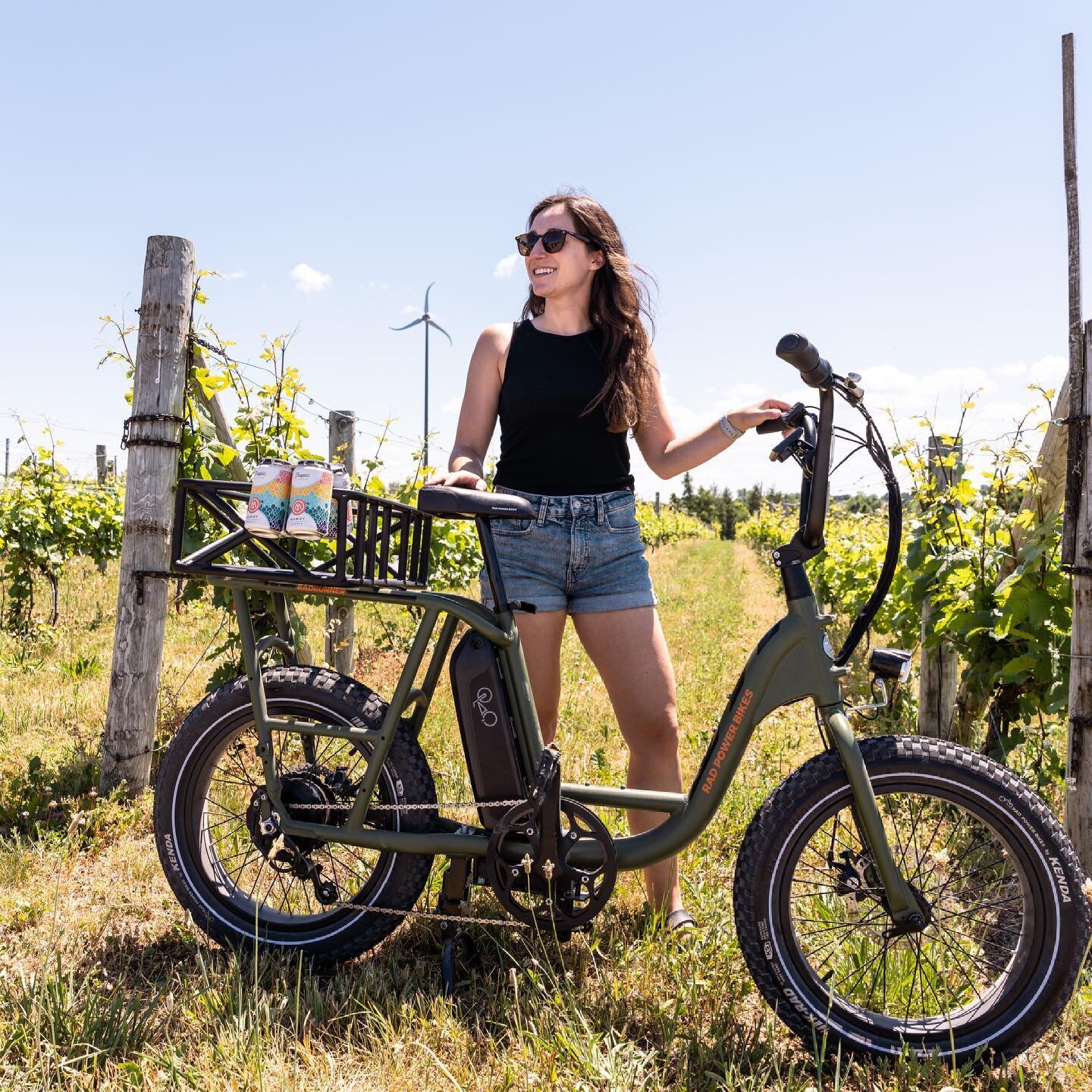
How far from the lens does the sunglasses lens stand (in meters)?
2.67

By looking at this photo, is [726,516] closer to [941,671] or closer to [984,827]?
[941,671]

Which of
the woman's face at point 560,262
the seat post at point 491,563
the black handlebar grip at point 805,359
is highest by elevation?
the woman's face at point 560,262

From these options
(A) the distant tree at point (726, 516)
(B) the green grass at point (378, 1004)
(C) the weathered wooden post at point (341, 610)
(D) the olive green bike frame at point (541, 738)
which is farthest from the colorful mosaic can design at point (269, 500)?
(A) the distant tree at point (726, 516)

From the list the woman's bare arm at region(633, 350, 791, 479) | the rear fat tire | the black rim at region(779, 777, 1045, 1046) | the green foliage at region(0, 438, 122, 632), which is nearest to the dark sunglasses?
the woman's bare arm at region(633, 350, 791, 479)

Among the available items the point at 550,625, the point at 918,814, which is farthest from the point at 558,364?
the point at 918,814

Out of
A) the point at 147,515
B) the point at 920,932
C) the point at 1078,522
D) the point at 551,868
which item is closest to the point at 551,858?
the point at 551,868

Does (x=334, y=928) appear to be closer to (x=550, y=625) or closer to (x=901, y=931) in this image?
(x=550, y=625)

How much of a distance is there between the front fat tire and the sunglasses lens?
161 centimetres

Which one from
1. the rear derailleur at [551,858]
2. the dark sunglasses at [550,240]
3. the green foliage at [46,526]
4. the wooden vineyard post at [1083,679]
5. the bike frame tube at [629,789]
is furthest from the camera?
the green foliage at [46,526]

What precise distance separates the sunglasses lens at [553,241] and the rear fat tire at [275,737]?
1394mm

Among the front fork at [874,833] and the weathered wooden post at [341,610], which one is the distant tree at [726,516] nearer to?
the weathered wooden post at [341,610]

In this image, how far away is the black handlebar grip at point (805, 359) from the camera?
2057mm

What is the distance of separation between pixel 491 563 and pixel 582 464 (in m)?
0.44

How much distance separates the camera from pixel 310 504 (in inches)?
93.1
